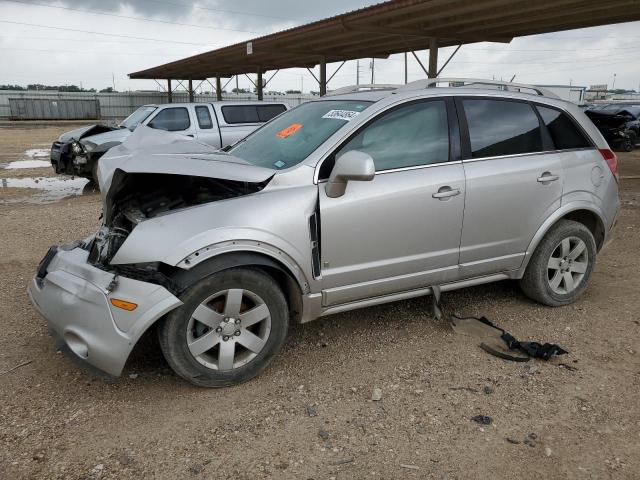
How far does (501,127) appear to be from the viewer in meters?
3.97

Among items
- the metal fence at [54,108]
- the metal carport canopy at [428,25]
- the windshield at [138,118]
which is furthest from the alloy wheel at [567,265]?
the metal fence at [54,108]

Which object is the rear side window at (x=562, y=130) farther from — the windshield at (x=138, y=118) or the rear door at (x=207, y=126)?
the windshield at (x=138, y=118)

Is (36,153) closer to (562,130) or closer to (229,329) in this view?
(229,329)

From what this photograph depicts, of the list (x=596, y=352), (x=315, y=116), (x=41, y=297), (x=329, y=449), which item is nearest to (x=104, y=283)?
(x=41, y=297)

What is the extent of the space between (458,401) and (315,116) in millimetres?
2302

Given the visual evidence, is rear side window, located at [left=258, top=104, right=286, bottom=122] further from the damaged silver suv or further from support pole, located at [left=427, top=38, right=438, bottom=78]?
the damaged silver suv

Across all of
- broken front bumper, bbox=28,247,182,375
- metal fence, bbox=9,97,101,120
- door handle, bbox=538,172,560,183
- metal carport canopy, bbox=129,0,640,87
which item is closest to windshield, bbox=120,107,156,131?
metal carport canopy, bbox=129,0,640,87

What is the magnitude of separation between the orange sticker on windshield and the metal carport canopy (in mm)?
7327

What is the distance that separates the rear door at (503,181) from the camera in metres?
3.77

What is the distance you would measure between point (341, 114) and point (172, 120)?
789 centimetres

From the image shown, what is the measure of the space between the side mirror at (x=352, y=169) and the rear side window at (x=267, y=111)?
8.57 metres

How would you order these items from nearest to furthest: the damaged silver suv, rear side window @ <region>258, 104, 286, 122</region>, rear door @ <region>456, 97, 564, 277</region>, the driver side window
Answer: the damaged silver suv → the driver side window → rear door @ <region>456, 97, 564, 277</region> → rear side window @ <region>258, 104, 286, 122</region>

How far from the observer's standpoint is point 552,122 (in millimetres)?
4203

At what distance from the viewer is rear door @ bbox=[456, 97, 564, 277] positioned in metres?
3.77
